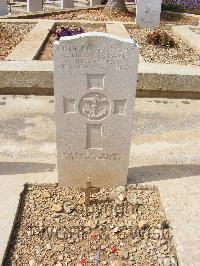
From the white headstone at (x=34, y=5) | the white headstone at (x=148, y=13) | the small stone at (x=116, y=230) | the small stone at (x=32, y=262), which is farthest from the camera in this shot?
the white headstone at (x=34, y=5)

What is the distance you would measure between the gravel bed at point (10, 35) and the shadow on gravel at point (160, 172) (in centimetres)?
458

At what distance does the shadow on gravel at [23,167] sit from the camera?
4.43m

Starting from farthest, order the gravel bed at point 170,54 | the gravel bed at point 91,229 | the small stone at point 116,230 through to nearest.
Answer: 1. the gravel bed at point 170,54
2. the small stone at point 116,230
3. the gravel bed at point 91,229

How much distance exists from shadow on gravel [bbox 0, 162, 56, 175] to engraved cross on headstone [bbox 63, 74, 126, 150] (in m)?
0.87

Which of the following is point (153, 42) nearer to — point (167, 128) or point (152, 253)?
point (167, 128)

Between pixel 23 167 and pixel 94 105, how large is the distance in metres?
1.35

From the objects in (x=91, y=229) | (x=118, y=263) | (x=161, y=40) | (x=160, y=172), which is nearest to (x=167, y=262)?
(x=118, y=263)

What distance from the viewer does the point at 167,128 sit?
5.90 meters

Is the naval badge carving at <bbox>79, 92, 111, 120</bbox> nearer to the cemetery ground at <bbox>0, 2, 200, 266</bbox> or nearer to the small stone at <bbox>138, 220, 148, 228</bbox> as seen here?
the cemetery ground at <bbox>0, 2, 200, 266</bbox>

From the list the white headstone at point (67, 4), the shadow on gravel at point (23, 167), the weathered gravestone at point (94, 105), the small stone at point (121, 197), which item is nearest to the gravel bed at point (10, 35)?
the shadow on gravel at point (23, 167)

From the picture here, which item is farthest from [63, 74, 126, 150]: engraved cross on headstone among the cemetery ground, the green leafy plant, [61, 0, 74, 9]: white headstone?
[61, 0, 74, 9]: white headstone

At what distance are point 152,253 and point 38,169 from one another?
1779 mm

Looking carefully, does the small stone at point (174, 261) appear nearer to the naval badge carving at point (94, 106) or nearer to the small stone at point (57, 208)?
the small stone at point (57, 208)

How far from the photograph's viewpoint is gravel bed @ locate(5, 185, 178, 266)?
11.0 feet
